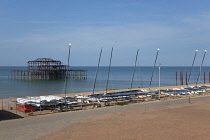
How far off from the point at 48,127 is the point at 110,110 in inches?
299

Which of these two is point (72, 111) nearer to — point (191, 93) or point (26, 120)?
point (26, 120)

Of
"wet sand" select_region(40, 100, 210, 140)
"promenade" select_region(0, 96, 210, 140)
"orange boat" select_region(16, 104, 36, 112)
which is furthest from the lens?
"orange boat" select_region(16, 104, 36, 112)

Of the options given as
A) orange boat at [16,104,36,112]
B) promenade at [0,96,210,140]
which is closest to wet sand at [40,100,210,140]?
promenade at [0,96,210,140]

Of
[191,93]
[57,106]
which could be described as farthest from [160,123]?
[191,93]

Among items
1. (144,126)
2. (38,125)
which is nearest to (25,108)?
(38,125)

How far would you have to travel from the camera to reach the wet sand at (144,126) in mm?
14562

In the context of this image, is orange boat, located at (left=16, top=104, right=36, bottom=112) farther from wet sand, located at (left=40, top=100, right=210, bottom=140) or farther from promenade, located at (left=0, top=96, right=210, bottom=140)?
wet sand, located at (left=40, top=100, right=210, bottom=140)

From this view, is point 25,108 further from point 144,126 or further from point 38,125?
point 144,126

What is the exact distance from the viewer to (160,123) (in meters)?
17.9

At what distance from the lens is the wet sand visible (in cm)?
1456

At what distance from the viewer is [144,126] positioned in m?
17.0

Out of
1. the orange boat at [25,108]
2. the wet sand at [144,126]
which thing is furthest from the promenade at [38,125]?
the orange boat at [25,108]

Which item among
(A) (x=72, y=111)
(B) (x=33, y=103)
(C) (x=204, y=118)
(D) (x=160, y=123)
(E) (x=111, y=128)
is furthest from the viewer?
(B) (x=33, y=103)

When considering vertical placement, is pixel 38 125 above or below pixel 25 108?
below
